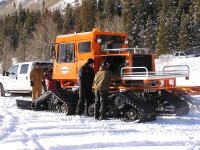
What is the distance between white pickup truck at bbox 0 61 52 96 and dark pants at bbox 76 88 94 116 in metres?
7.05

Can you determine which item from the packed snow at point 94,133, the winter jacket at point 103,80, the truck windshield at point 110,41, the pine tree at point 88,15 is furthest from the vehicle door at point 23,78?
the pine tree at point 88,15

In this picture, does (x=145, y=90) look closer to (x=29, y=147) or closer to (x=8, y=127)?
(x=8, y=127)

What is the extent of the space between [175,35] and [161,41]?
90.6 inches

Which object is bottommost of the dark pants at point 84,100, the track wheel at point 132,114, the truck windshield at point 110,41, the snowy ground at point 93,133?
the snowy ground at point 93,133

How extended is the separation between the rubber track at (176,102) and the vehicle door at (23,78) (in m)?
8.74

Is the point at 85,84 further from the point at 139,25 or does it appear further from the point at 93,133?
the point at 139,25

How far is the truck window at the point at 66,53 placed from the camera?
1430 centimetres

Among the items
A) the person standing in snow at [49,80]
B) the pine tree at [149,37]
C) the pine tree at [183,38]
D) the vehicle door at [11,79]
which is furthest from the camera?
the pine tree at [149,37]

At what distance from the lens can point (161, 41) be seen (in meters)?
60.6

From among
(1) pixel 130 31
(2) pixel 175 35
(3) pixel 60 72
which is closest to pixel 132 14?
(1) pixel 130 31

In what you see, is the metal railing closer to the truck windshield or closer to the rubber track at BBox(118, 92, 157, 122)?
the rubber track at BBox(118, 92, 157, 122)

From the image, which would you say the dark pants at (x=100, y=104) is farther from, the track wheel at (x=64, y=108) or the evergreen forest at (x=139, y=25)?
→ the evergreen forest at (x=139, y=25)

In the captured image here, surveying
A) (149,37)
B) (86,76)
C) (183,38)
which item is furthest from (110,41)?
(149,37)

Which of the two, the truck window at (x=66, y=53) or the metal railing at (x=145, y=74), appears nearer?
the metal railing at (x=145, y=74)
